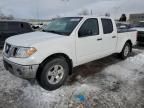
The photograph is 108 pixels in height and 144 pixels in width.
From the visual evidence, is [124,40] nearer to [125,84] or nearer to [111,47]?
[111,47]

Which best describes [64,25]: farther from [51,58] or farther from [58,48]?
[51,58]

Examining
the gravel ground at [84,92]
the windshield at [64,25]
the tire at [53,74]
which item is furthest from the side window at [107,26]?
the tire at [53,74]

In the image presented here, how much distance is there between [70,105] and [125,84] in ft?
5.94

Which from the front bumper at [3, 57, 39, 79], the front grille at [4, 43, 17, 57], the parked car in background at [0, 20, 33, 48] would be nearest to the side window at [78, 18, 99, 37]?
the front bumper at [3, 57, 39, 79]

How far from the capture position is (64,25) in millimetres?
4508

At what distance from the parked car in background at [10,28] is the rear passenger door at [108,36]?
5.63 meters

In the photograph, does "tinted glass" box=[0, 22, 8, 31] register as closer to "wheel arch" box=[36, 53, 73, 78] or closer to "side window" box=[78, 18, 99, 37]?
"side window" box=[78, 18, 99, 37]

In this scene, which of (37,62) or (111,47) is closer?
(37,62)

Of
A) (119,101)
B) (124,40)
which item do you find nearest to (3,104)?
(119,101)

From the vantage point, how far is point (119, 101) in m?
3.35

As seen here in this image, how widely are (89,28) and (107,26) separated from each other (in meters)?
1.05

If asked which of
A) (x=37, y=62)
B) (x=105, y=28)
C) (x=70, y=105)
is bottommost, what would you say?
(x=70, y=105)

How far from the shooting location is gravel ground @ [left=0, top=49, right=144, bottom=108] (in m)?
3.26

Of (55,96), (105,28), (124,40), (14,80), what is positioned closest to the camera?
(55,96)
